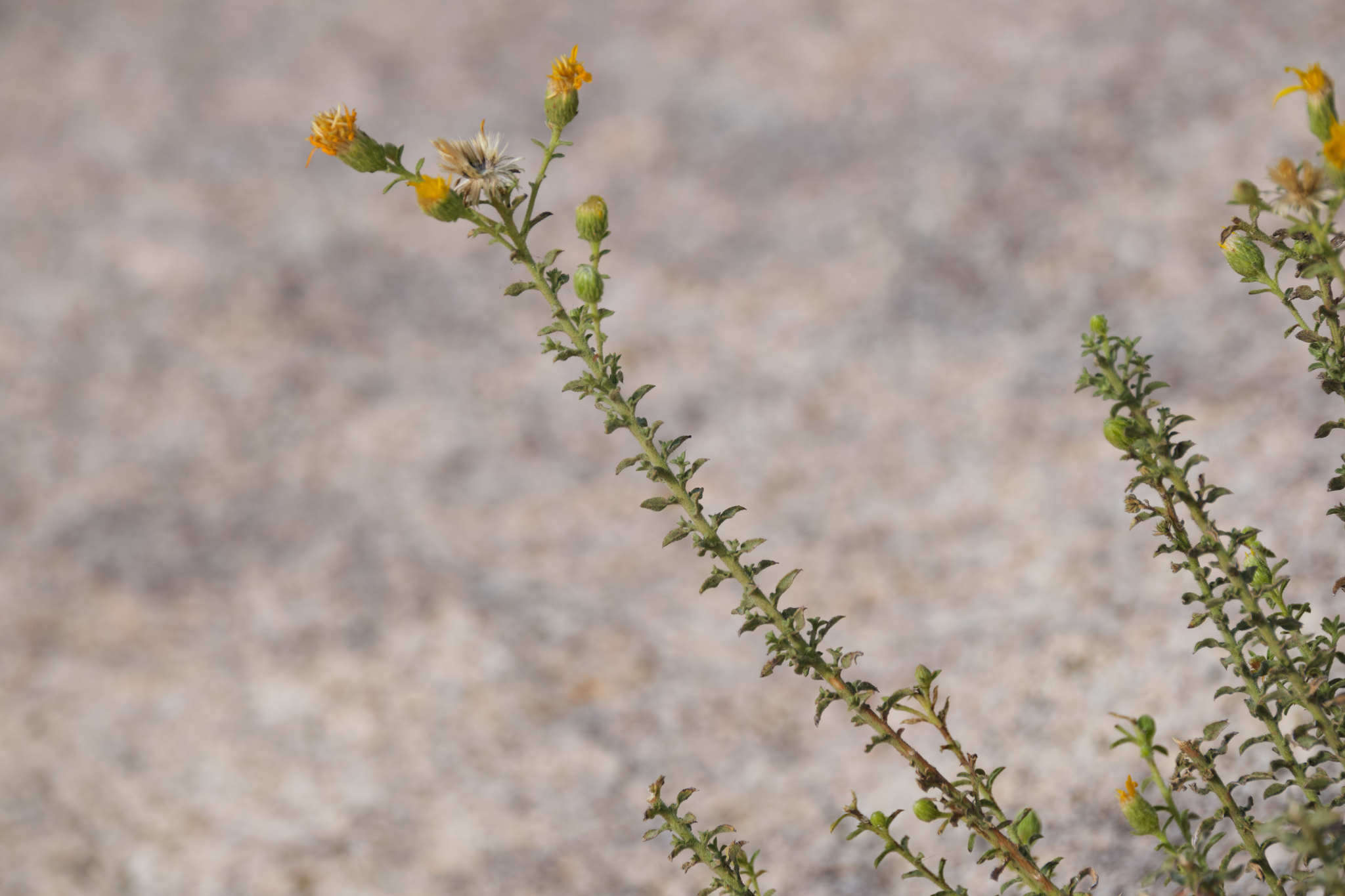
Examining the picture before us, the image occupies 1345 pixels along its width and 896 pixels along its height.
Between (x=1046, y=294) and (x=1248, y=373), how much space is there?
2.29 feet

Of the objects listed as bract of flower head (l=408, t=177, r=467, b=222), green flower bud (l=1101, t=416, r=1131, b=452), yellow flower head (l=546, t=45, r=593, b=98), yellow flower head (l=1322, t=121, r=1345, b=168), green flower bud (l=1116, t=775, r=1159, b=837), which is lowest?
green flower bud (l=1116, t=775, r=1159, b=837)

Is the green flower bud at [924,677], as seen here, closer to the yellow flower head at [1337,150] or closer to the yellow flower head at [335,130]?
the yellow flower head at [1337,150]

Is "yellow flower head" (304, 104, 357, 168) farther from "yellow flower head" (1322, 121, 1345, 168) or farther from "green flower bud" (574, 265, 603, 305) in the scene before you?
"yellow flower head" (1322, 121, 1345, 168)

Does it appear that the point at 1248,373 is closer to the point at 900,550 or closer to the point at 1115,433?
the point at 900,550

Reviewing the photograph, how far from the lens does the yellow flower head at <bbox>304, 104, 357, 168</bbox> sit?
3.85 ft

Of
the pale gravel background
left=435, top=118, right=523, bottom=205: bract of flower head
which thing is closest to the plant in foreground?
left=435, top=118, right=523, bottom=205: bract of flower head

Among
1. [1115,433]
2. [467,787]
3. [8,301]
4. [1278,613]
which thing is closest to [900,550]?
[467,787]

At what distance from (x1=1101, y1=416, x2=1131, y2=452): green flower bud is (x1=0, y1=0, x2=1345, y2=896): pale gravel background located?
3.93ft

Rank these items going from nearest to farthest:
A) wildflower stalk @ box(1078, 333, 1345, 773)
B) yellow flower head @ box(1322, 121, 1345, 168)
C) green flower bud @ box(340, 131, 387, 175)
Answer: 1. yellow flower head @ box(1322, 121, 1345, 168)
2. wildflower stalk @ box(1078, 333, 1345, 773)
3. green flower bud @ box(340, 131, 387, 175)

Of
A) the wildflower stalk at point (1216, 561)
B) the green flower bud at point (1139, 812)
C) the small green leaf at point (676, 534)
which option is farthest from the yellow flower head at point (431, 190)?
the green flower bud at point (1139, 812)

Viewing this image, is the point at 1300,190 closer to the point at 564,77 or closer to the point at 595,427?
the point at 564,77

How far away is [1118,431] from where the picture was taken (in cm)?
110

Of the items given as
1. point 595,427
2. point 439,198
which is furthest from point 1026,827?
point 595,427

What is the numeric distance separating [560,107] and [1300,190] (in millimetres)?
778
